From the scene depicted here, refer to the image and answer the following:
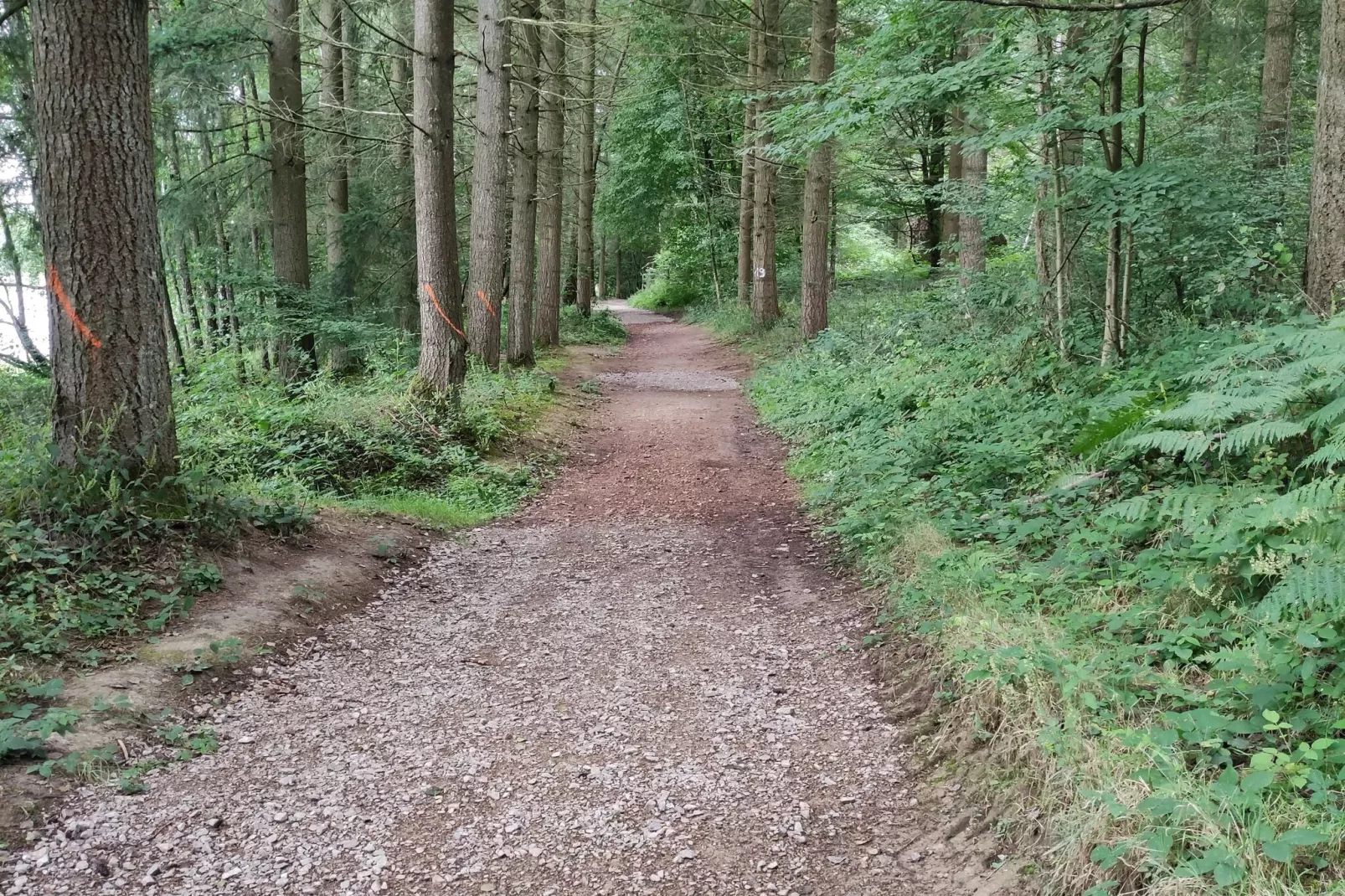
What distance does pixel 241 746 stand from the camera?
3.80 meters

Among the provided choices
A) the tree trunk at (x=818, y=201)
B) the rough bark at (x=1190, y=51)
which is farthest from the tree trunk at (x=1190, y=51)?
the tree trunk at (x=818, y=201)

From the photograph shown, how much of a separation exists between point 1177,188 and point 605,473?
20.5 ft

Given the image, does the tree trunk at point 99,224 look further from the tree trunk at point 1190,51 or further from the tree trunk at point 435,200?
the tree trunk at point 1190,51

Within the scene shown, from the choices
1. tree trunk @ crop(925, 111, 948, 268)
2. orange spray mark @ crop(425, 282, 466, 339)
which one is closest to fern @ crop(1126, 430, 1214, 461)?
orange spray mark @ crop(425, 282, 466, 339)

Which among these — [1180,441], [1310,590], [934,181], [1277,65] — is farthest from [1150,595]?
[934,181]

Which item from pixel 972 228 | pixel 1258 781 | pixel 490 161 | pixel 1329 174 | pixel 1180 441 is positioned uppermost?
pixel 490 161

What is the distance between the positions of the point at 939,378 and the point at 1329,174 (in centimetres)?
399

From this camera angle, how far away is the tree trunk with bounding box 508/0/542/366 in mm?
15164

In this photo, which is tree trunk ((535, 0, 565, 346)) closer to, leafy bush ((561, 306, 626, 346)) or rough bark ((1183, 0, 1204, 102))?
leafy bush ((561, 306, 626, 346))

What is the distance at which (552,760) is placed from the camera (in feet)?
12.4

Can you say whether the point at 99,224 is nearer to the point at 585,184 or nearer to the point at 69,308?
the point at 69,308

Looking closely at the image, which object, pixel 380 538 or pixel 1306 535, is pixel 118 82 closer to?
pixel 380 538

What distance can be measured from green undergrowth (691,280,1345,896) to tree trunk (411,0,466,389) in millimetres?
5279

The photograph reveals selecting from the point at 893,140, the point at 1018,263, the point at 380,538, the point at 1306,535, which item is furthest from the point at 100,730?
the point at 893,140
